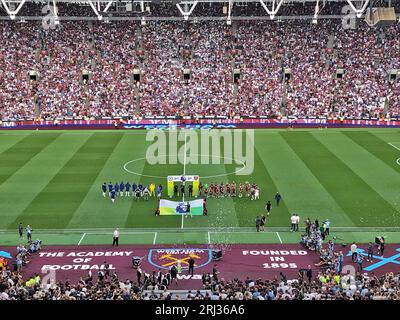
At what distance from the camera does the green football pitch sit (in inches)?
1149

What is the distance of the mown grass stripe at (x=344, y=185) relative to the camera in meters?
31.6

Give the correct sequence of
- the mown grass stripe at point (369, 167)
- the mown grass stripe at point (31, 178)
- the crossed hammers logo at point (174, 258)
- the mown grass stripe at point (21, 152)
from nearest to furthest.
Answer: the crossed hammers logo at point (174, 258), the mown grass stripe at point (31, 178), the mown grass stripe at point (369, 167), the mown grass stripe at point (21, 152)

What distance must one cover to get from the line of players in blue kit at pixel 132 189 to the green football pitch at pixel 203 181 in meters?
0.57

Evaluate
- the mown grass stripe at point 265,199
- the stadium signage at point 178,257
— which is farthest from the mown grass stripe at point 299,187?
the stadium signage at point 178,257

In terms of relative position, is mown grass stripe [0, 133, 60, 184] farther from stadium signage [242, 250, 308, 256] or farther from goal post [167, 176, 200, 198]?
stadium signage [242, 250, 308, 256]

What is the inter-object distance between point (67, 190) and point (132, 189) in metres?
4.36

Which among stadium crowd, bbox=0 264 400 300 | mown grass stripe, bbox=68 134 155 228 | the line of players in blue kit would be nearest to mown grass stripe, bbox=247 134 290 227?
the line of players in blue kit

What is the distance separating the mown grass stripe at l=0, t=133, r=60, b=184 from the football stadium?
0.24 meters

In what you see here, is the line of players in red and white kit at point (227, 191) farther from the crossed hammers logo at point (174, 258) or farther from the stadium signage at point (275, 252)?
the crossed hammers logo at point (174, 258)

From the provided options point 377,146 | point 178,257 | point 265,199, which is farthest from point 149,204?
point 377,146

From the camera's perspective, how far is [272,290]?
1758 cm

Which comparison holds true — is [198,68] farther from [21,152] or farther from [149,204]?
[149,204]
